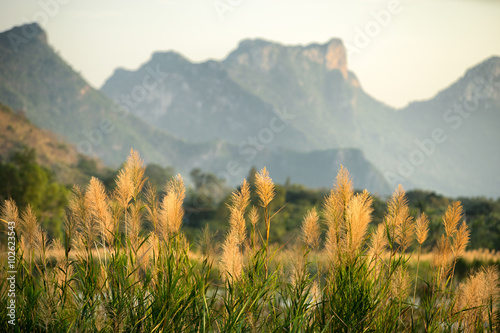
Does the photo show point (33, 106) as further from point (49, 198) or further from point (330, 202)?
point (330, 202)

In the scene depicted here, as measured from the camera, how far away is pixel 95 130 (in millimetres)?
106312

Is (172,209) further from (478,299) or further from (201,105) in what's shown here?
(201,105)

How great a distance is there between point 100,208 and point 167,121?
180 metres

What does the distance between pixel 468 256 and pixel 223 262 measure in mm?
8713

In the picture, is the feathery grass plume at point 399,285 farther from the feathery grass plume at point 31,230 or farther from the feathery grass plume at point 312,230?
the feathery grass plume at point 31,230

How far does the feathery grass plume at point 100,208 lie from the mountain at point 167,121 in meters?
54.4

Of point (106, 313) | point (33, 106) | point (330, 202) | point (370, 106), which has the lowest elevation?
point (106, 313)

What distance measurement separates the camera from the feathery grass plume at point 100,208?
7.48ft

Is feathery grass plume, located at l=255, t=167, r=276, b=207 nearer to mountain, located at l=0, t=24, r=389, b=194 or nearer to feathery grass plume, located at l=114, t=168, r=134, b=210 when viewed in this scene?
feathery grass plume, located at l=114, t=168, r=134, b=210

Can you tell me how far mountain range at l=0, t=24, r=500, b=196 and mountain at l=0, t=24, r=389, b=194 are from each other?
0.35 m

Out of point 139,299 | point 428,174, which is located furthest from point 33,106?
point 428,174

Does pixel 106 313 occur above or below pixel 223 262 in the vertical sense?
below

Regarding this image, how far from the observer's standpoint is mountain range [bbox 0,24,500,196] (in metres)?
102

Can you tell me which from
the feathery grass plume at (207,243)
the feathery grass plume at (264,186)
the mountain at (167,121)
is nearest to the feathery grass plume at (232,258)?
the feathery grass plume at (207,243)
